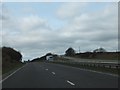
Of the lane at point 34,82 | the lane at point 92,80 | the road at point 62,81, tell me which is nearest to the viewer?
the lane at point 92,80

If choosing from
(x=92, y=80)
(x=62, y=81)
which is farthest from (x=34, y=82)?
(x=92, y=80)

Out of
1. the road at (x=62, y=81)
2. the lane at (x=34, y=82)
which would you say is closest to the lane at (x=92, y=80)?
the road at (x=62, y=81)

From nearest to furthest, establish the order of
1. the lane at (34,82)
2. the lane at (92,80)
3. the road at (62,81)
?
the lane at (92,80), the road at (62,81), the lane at (34,82)

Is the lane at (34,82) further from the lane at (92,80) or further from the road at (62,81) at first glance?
the lane at (92,80)

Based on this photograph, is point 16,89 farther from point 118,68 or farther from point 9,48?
point 9,48

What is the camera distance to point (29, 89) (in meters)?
17.9

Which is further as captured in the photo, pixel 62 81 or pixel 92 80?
pixel 92 80

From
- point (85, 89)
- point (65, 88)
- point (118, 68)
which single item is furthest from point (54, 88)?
point (118, 68)

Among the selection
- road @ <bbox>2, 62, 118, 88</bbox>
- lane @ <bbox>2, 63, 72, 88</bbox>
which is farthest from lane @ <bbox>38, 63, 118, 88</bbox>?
lane @ <bbox>2, 63, 72, 88</bbox>

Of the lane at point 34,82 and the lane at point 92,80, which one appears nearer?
the lane at point 92,80

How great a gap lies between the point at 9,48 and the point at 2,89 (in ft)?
327

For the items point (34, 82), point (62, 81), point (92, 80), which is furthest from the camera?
point (92, 80)

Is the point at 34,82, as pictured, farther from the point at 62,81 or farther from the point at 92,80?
the point at 92,80

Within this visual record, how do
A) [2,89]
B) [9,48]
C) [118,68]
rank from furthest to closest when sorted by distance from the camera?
[9,48] → [118,68] → [2,89]
